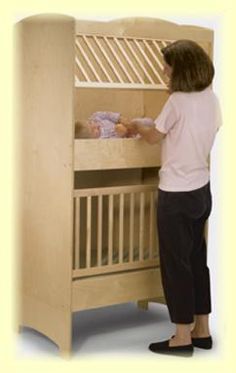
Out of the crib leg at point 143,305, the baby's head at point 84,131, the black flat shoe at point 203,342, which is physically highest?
the baby's head at point 84,131

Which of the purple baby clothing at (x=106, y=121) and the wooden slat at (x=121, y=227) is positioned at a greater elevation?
the purple baby clothing at (x=106, y=121)

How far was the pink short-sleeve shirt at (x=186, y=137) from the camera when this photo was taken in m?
3.09

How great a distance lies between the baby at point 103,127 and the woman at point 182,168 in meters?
0.18

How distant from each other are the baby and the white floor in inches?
36.3

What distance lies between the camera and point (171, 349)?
3.20 m

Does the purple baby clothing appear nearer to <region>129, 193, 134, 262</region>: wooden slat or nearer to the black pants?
<region>129, 193, 134, 262</region>: wooden slat

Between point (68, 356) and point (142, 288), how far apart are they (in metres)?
0.49

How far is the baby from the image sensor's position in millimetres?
3285

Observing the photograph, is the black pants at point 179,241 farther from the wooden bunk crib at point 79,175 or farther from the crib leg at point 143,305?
the crib leg at point 143,305

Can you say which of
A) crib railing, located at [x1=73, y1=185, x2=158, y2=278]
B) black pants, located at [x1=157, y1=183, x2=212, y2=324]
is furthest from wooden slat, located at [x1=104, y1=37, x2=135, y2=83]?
black pants, located at [x1=157, y1=183, x2=212, y2=324]

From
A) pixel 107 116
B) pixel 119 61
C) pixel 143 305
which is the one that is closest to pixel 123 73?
pixel 119 61

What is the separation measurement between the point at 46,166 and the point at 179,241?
65cm

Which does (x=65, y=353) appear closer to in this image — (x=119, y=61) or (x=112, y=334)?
(x=112, y=334)

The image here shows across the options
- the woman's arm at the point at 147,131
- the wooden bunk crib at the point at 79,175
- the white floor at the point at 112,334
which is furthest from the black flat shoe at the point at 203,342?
the woman's arm at the point at 147,131
